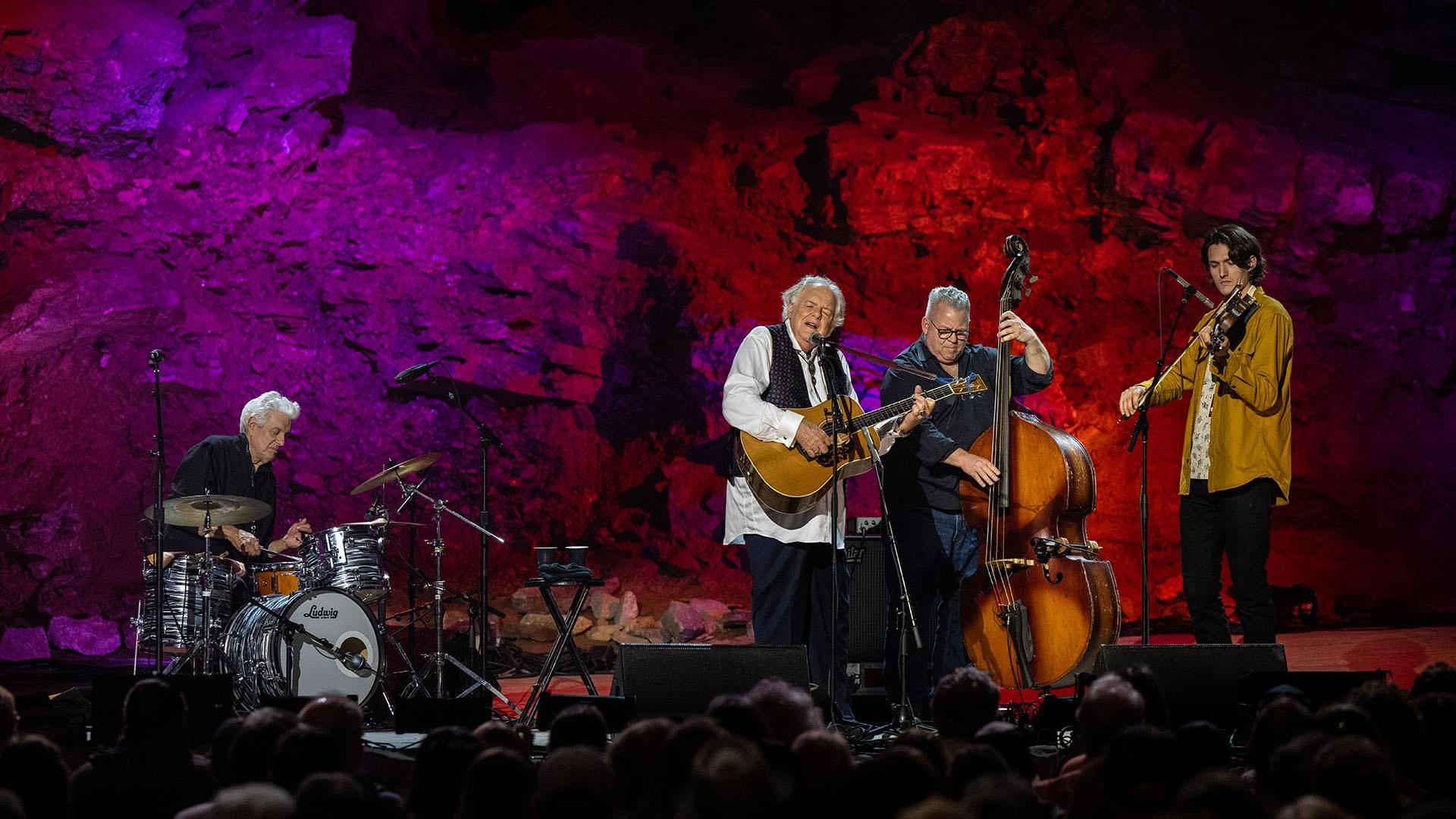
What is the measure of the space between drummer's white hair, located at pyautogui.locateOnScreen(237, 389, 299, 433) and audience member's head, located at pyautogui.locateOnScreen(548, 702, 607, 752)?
4.99 m

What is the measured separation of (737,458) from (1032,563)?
1388 mm

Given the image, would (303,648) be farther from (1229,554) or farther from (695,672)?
(1229,554)

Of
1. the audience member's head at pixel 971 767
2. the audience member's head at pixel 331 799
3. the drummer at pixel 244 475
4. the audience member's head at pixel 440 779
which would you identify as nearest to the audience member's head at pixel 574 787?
the audience member's head at pixel 331 799

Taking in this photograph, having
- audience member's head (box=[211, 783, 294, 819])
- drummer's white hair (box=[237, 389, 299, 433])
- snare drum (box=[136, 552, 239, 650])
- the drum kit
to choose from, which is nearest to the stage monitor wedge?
the drum kit

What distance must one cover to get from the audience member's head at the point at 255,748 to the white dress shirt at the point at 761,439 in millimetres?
2585

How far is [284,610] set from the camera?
6340 mm

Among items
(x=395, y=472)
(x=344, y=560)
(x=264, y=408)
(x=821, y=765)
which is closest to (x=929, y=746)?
(x=821, y=765)

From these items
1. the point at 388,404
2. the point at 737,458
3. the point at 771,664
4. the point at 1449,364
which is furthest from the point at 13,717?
the point at 1449,364

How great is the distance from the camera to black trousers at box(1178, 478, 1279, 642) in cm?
514

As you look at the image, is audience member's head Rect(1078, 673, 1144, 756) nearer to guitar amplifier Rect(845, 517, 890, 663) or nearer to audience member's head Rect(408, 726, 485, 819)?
audience member's head Rect(408, 726, 485, 819)

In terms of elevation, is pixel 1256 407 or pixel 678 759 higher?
pixel 1256 407

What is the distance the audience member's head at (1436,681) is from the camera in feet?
11.1

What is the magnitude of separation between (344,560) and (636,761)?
4.59 meters

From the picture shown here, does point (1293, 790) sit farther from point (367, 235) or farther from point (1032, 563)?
point (367, 235)
